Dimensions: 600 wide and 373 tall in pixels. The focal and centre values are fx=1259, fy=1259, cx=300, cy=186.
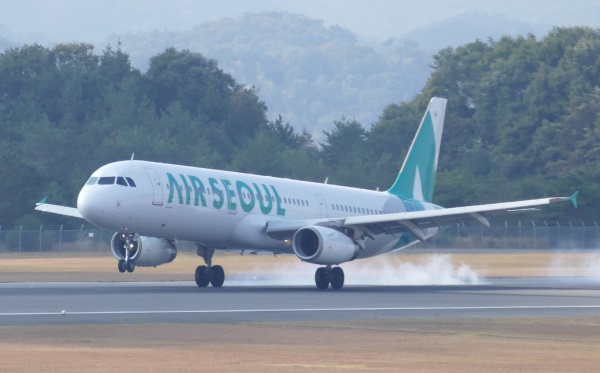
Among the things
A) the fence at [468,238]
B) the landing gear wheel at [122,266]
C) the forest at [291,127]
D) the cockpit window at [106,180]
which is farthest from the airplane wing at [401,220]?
the forest at [291,127]

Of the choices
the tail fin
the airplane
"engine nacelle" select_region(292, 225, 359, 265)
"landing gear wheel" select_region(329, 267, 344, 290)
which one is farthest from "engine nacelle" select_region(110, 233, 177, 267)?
the tail fin

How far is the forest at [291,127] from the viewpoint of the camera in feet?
270

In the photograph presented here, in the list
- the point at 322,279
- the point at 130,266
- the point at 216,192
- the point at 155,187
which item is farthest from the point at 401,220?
the point at 130,266

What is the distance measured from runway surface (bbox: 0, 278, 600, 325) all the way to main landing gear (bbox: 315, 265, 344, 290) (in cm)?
50

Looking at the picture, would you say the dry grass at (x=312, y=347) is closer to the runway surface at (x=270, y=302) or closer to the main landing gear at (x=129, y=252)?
the runway surface at (x=270, y=302)

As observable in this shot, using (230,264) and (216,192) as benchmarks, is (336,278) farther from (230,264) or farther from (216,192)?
(230,264)

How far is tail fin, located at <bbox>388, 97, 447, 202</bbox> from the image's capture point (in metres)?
48.2

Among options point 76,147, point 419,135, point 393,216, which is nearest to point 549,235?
point 419,135

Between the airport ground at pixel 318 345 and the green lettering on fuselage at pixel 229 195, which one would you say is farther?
the green lettering on fuselage at pixel 229 195

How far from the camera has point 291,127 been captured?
10969 cm

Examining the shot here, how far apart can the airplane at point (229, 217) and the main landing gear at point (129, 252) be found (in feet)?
0.10

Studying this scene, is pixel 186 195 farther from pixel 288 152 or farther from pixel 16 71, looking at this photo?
pixel 16 71

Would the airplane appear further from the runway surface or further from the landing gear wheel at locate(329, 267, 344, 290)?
the runway surface

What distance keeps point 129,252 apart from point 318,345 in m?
17.9
